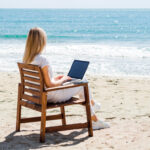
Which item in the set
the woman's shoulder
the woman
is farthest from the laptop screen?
the woman's shoulder

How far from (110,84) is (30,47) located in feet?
14.1

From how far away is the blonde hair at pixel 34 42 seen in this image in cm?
393

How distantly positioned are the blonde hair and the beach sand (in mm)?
968

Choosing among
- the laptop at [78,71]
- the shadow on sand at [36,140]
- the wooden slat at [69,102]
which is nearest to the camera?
the shadow on sand at [36,140]

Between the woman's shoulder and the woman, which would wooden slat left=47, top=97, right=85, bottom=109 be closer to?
the woman

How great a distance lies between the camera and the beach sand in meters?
3.90

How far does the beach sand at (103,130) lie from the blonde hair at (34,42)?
3.18 feet

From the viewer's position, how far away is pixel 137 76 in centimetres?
982

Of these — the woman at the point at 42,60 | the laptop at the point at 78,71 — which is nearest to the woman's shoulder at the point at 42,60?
the woman at the point at 42,60

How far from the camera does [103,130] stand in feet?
14.8

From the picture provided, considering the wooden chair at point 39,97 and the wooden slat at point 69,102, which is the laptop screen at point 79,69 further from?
the wooden slat at point 69,102

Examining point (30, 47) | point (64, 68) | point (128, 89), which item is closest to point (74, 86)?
point (30, 47)

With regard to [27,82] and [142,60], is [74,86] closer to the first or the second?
[27,82]

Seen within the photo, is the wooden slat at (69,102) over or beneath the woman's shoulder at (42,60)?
beneath
